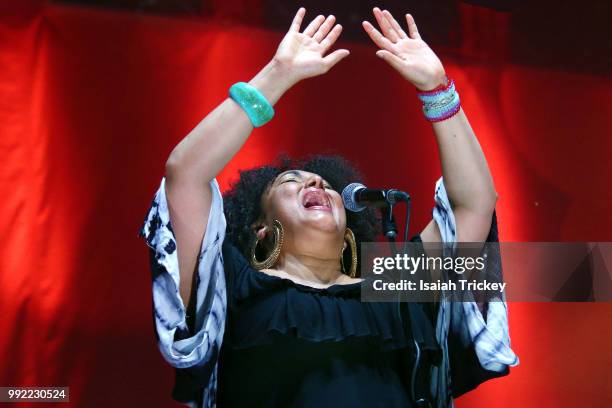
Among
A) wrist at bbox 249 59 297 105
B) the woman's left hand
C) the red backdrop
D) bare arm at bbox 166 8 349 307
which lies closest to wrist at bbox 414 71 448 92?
the woman's left hand

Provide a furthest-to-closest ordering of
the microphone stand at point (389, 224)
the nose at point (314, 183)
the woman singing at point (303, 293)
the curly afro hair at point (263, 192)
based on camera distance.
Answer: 1. the curly afro hair at point (263, 192)
2. the nose at point (314, 183)
3. the woman singing at point (303, 293)
4. the microphone stand at point (389, 224)

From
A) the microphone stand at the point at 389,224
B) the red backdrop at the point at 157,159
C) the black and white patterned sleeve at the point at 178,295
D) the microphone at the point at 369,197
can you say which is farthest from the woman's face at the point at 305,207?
the red backdrop at the point at 157,159

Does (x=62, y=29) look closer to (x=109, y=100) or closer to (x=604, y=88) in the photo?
(x=109, y=100)

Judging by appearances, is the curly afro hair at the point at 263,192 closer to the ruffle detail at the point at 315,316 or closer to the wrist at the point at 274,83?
the ruffle detail at the point at 315,316

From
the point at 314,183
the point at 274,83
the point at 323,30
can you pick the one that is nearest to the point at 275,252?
the point at 314,183

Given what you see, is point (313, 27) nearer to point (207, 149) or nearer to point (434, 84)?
point (434, 84)

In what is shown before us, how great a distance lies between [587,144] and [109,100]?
182 centimetres

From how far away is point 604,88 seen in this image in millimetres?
3160

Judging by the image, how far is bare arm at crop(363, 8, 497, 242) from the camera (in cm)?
204

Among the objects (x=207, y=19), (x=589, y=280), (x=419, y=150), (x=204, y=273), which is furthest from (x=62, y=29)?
(x=589, y=280)

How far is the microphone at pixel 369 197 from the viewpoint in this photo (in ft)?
5.96

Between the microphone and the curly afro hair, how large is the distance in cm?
40

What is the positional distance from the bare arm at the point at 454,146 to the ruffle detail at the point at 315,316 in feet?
0.93

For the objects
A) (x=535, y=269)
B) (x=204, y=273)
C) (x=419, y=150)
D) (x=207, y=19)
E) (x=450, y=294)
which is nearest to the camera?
(x=204, y=273)
